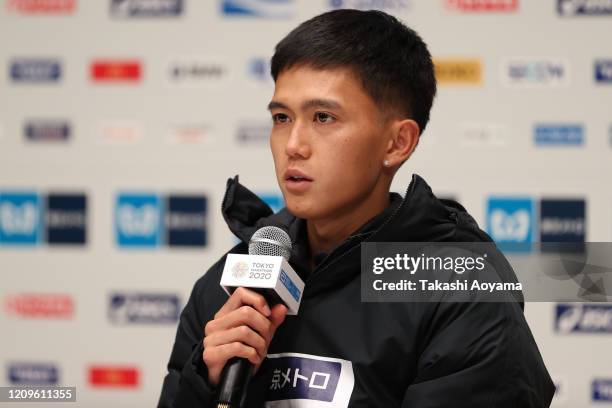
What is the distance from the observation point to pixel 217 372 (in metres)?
1.12

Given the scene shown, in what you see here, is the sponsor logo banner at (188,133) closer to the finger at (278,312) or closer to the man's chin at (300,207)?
the man's chin at (300,207)

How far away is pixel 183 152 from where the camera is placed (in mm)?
3064

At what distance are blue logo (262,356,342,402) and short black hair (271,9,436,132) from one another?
450 mm

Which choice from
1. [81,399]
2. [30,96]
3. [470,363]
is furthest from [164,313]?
[470,363]

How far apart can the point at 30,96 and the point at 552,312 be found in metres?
2.33

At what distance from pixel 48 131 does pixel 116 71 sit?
0.38 m

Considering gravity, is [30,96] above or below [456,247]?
above

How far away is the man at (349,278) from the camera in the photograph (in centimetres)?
109

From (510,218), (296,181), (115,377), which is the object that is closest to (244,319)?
(296,181)

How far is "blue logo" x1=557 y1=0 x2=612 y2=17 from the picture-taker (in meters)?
2.93

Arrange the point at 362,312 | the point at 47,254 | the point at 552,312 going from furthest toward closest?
the point at 47,254, the point at 552,312, the point at 362,312

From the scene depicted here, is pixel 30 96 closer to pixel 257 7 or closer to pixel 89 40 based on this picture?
pixel 89 40

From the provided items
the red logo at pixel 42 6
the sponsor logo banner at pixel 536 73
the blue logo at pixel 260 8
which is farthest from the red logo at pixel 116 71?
the sponsor logo banner at pixel 536 73

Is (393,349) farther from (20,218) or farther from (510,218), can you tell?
(20,218)
